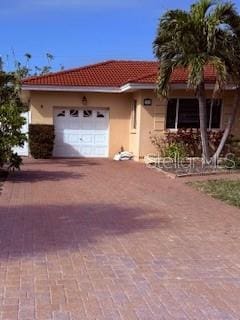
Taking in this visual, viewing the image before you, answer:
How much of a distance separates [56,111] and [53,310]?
1921 cm

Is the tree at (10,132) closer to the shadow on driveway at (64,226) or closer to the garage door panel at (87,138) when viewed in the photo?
the shadow on driveway at (64,226)

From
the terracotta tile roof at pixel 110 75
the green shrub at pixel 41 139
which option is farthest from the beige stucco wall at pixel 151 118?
the green shrub at pixel 41 139

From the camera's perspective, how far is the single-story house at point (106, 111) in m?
21.5

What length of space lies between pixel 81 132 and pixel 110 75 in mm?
2986

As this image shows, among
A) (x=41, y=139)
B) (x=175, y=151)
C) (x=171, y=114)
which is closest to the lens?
(x=175, y=151)

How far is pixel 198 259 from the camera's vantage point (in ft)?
22.1

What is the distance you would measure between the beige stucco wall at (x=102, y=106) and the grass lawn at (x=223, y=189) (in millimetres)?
9223

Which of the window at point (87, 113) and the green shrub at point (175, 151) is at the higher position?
the window at point (87, 113)

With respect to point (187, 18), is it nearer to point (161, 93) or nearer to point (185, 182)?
point (161, 93)

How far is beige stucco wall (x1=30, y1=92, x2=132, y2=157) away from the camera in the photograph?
23375mm

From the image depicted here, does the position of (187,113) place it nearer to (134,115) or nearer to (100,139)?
(134,115)

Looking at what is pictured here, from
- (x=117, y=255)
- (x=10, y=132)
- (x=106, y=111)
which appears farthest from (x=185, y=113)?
(x=117, y=255)

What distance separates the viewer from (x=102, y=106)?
932 inches

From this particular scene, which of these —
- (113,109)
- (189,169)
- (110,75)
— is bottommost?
(189,169)
